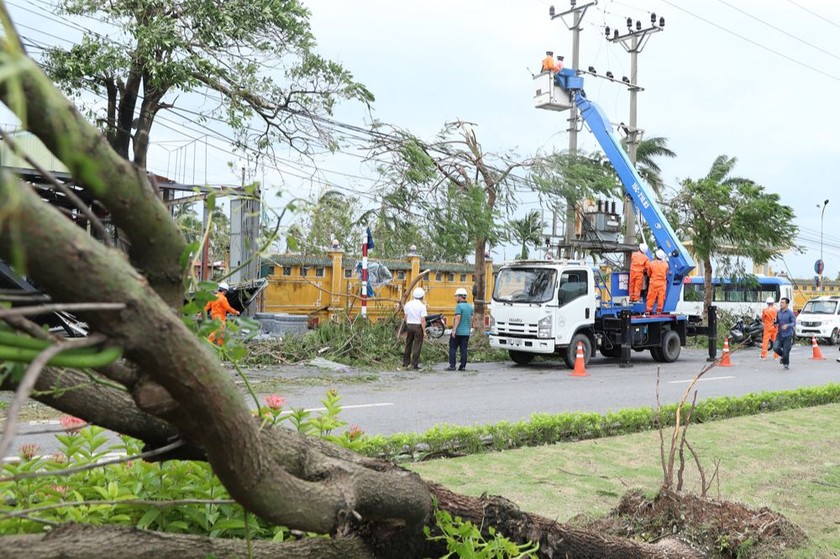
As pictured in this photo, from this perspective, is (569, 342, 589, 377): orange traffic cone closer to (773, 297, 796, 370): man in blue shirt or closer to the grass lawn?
(773, 297, 796, 370): man in blue shirt

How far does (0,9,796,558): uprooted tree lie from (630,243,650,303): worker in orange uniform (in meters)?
16.0

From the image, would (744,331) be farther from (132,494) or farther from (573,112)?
(132,494)

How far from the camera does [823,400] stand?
11.3 metres

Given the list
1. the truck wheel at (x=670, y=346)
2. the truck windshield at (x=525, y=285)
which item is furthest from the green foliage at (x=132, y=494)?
the truck wheel at (x=670, y=346)

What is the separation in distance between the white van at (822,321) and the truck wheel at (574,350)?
1595cm

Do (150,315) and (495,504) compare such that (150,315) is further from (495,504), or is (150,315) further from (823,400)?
(823,400)

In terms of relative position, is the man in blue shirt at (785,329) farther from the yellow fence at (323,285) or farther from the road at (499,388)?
the yellow fence at (323,285)

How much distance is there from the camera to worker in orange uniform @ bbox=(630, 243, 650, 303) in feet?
59.2

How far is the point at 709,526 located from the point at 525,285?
12.3 meters

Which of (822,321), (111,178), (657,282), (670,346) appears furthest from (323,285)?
(111,178)

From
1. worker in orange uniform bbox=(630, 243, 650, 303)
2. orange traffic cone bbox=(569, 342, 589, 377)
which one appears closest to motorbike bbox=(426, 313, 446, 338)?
worker in orange uniform bbox=(630, 243, 650, 303)

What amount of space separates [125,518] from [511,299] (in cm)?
1446

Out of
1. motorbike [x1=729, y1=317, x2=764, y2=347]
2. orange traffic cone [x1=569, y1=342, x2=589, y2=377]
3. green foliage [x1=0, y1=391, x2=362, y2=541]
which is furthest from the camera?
motorbike [x1=729, y1=317, x2=764, y2=347]

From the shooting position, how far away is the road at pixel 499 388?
9.58m
